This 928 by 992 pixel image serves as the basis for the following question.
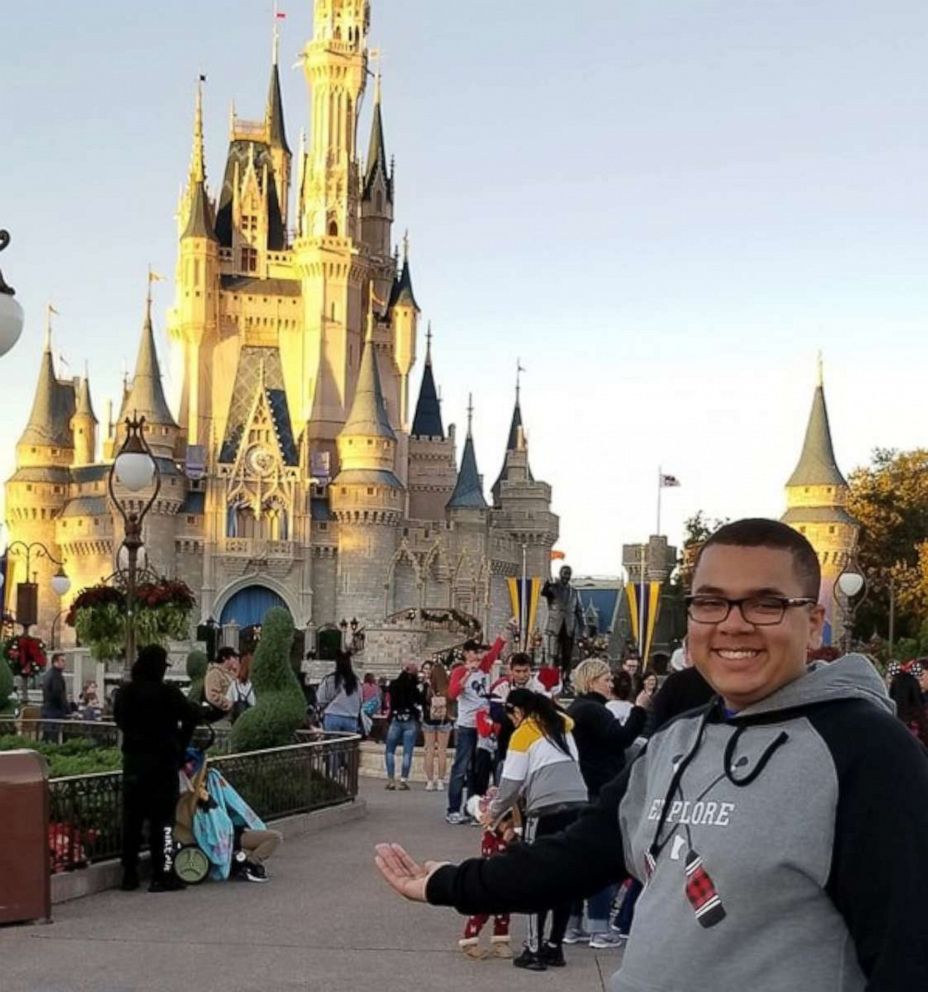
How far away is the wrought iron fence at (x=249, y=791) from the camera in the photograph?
408 inches

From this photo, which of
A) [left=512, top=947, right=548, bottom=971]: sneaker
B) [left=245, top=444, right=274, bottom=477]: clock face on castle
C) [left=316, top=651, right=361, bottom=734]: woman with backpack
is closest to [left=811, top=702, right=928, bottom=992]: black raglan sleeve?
[left=512, top=947, right=548, bottom=971]: sneaker

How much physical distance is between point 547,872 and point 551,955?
5967mm

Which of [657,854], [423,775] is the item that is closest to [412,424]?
[423,775]

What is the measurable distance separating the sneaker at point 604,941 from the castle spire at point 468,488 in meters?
68.7

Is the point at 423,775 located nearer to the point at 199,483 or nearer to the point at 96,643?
the point at 96,643

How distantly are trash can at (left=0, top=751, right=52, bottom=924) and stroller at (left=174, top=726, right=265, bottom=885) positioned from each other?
5.94ft

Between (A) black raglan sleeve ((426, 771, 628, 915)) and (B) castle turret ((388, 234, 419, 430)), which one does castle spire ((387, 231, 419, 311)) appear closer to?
(B) castle turret ((388, 234, 419, 430))

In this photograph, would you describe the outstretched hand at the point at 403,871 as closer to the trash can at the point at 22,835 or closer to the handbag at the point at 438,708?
the trash can at the point at 22,835

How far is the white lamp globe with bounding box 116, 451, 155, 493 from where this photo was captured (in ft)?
45.6

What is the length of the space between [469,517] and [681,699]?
70.7 metres

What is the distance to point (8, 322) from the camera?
730 cm

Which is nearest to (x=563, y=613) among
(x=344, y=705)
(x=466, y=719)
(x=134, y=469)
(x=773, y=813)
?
(x=344, y=705)

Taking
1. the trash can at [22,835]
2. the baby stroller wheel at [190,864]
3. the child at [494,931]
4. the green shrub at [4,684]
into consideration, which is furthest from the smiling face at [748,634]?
the green shrub at [4,684]

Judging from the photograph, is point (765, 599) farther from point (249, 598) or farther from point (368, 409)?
point (368, 409)
